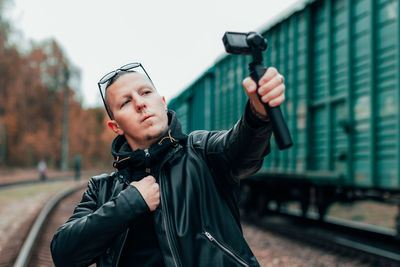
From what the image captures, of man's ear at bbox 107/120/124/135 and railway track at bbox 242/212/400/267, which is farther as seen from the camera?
railway track at bbox 242/212/400/267

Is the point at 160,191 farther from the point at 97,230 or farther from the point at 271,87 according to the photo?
the point at 271,87

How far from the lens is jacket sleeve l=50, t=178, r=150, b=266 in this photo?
1.28 metres

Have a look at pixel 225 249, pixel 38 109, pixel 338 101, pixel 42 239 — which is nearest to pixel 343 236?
pixel 338 101

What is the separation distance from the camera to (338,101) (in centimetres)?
635

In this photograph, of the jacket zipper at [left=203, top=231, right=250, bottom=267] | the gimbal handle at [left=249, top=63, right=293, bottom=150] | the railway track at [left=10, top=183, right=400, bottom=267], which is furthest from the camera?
the railway track at [left=10, top=183, right=400, bottom=267]

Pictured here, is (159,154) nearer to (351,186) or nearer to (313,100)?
(351,186)

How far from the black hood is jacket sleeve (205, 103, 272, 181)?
127 millimetres

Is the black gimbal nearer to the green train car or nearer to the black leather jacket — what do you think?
the black leather jacket

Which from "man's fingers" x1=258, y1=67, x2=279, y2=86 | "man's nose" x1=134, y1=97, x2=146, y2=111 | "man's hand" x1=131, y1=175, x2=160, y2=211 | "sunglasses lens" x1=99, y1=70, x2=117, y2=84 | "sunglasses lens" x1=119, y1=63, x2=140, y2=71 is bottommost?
"man's hand" x1=131, y1=175, x2=160, y2=211

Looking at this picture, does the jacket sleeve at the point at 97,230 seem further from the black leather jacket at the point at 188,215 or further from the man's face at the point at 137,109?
the man's face at the point at 137,109

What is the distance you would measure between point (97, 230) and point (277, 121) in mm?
708

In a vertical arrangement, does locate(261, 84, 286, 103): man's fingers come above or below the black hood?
above

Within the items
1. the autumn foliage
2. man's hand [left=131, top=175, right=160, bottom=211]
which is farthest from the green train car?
the autumn foliage

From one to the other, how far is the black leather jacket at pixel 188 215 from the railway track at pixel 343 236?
4.64 m
